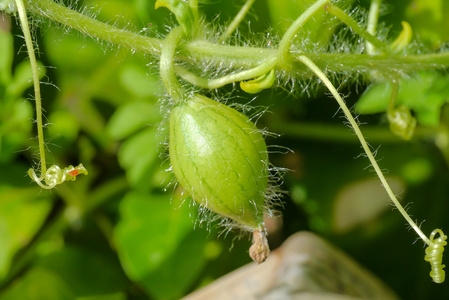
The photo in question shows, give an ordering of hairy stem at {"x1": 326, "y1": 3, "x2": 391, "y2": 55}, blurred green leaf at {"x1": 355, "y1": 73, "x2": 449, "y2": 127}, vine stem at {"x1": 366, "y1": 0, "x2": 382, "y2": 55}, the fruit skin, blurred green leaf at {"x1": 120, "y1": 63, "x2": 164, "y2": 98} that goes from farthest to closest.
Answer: blurred green leaf at {"x1": 120, "y1": 63, "x2": 164, "y2": 98} < blurred green leaf at {"x1": 355, "y1": 73, "x2": 449, "y2": 127} < vine stem at {"x1": 366, "y1": 0, "x2": 382, "y2": 55} < hairy stem at {"x1": 326, "y1": 3, "x2": 391, "y2": 55} < the fruit skin

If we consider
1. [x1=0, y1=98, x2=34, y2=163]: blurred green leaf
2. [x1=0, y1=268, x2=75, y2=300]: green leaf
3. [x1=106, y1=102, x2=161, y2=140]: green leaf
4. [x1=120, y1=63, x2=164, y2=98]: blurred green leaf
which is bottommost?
[x1=0, y1=268, x2=75, y2=300]: green leaf

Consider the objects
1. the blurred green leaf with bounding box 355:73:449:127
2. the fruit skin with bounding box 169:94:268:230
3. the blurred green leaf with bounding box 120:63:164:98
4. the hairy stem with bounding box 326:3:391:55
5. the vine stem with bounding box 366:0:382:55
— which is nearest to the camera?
the fruit skin with bounding box 169:94:268:230

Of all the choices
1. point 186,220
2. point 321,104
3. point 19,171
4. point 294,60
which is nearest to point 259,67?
point 294,60

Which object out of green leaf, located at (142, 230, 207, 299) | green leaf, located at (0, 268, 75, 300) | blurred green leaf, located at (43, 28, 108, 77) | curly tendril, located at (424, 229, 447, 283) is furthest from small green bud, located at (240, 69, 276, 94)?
green leaf, located at (0, 268, 75, 300)

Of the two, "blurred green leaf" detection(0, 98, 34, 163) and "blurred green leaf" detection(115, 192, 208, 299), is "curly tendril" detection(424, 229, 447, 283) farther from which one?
"blurred green leaf" detection(0, 98, 34, 163)

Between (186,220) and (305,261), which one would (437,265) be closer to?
(305,261)

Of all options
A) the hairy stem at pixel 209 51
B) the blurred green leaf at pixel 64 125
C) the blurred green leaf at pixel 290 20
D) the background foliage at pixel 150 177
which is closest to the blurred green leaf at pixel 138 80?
the background foliage at pixel 150 177

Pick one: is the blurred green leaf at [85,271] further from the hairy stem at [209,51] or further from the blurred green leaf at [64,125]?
the hairy stem at [209,51]
